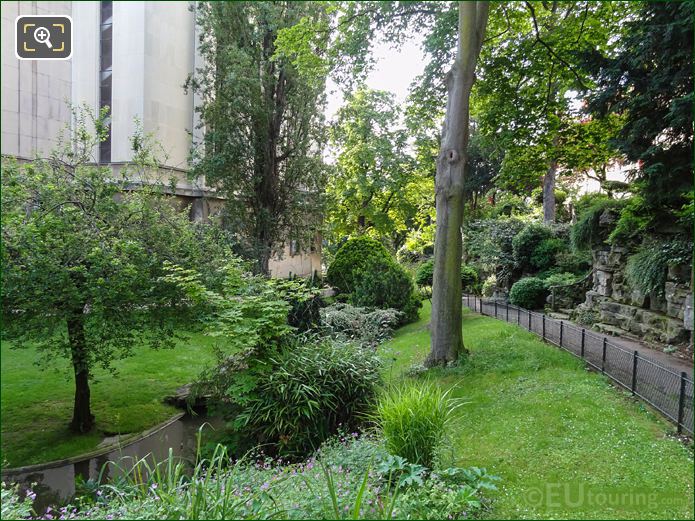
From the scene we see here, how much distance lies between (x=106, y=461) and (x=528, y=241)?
543 inches

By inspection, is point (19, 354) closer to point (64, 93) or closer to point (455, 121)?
point (64, 93)

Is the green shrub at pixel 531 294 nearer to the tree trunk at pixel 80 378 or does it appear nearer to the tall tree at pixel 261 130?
the tall tree at pixel 261 130

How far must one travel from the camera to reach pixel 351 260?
52.9ft

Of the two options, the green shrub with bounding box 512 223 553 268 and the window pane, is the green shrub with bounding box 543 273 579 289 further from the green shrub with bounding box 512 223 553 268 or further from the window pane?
the window pane

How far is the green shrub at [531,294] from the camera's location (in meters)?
13.2

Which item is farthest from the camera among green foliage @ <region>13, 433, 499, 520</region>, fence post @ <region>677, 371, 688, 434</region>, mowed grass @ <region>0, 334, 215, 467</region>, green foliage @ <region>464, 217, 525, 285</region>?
green foliage @ <region>464, 217, 525, 285</region>

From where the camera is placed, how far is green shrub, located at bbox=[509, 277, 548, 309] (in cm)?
1323

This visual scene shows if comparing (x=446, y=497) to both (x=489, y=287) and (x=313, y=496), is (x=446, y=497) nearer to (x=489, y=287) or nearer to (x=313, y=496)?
(x=313, y=496)

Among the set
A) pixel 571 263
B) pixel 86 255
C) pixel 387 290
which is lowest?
pixel 387 290

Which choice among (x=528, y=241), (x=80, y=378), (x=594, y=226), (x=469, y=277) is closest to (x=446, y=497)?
(x=80, y=378)

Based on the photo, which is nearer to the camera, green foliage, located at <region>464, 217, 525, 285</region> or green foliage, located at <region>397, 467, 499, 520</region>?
green foliage, located at <region>397, 467, 499, 520</region>

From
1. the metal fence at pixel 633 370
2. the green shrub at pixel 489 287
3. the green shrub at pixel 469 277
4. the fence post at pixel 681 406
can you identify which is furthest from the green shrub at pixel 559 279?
the fence post at pixel 681 406

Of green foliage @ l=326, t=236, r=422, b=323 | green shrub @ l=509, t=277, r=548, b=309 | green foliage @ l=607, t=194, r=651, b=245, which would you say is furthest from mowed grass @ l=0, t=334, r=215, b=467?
green shrub @ l=509, t=277, r=548, b=309

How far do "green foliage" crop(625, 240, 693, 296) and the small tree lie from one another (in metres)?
7.72
